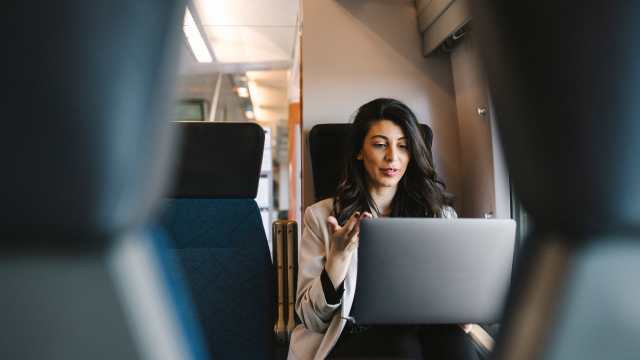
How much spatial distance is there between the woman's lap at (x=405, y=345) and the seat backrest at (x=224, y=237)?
1.32 feet

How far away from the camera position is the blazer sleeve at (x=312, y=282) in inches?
43.0

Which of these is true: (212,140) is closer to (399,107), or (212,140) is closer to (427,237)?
(399,107)

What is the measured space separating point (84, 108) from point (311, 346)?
46.4 inches

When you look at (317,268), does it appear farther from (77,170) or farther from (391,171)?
(77,170)

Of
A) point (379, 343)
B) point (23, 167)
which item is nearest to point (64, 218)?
point (23, 167)

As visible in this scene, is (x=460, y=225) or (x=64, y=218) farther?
(x=460, y=225)

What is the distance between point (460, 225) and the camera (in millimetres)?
727

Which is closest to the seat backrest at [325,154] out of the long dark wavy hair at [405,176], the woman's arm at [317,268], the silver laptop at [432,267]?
the long dark wavy hair at [405,176]

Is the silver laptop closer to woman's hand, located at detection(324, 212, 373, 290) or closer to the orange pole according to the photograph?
woman's hand, located at detection(324, 212, 373, 290)

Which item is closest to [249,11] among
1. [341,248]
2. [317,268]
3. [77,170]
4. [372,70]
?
[372,70]

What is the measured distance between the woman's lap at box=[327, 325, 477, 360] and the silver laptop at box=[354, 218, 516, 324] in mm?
211

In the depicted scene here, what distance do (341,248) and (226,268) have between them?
1.76ft

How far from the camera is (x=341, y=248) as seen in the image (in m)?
1.04

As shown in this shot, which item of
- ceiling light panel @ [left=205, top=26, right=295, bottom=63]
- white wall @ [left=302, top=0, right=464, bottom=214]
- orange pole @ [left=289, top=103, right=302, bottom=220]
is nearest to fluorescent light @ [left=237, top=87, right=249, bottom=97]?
ceiling light panel @ [left=205, top=26, right=295, bottom=63]
